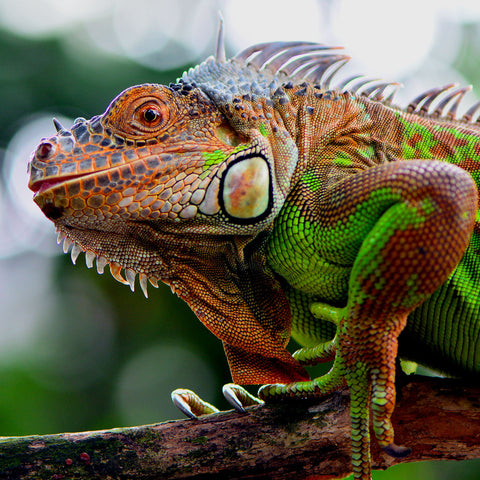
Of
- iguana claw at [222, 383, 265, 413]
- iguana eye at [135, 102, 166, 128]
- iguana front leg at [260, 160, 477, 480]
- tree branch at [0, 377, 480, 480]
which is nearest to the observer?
iguana front leg at [260, 160, 477, 480]

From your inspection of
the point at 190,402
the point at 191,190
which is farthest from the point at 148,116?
the point at 190,402

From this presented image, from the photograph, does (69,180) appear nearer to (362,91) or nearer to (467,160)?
(362,91)

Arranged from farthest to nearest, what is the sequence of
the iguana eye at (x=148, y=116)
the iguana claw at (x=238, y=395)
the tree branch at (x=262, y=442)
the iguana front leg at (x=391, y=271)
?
the iguana claw at (x=238, y=395) < the iguana eye at (x=148, y=116) < the tree branch at (x=262, y=442) < the iguana front leg at (x=391, y=271)

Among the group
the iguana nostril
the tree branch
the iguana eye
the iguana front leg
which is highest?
the iguana eye

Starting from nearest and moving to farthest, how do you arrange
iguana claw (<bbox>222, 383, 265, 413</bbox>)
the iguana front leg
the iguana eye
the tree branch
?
the iguana front leg → the tree branch → the iguana eye → iguana claw (<bbox>222, 383, 265, 413</bbox>)

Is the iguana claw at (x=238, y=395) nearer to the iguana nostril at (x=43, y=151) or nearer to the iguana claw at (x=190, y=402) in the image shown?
the iguana claw at (x=190, y=402)

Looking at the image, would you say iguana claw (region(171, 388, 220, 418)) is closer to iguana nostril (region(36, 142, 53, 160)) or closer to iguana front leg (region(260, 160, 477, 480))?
iguana front leg (region(260, 160, 477, 480))

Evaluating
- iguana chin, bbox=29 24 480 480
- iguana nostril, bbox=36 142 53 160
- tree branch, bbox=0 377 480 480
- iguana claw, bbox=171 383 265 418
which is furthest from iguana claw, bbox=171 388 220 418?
iguana nostril, bbox=36 142 53 160

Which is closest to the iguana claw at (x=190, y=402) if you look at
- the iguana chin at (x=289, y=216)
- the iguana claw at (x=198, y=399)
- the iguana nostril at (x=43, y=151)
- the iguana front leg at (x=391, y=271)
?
the iguana claw at (x=198, y=399)
